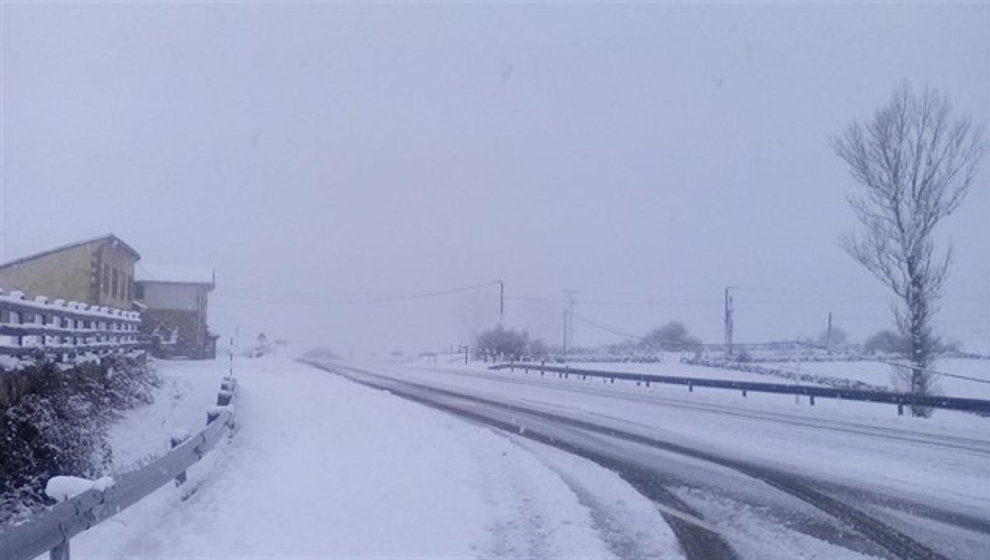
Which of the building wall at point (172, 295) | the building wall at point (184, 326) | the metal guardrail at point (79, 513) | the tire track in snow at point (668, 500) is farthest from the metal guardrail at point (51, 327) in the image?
the building wall at point (172, 295)

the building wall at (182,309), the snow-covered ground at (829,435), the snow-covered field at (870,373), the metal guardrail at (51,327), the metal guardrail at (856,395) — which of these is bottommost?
the snow-covered ground at (829,435)

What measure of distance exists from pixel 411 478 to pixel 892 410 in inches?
768

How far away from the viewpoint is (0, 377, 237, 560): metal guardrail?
5988 mm

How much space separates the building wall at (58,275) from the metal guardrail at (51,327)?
17.5 meters

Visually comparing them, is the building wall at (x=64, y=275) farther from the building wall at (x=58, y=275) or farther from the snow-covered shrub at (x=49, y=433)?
the snow-covered shrub at (x=49, y=433)

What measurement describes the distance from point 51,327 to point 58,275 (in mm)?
28642

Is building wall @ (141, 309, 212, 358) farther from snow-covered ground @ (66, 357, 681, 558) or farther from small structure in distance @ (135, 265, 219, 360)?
snow-covered ground @ (66, 357, 681, 558)

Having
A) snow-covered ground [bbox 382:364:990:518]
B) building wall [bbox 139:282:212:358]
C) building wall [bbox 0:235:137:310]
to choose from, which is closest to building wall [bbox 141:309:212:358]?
building wall [bbox 139:282:212:358]

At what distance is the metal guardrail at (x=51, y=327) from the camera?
14.3 metres

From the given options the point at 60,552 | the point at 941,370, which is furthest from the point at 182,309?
the point at 60,552

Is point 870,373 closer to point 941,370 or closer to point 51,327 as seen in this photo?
point 941,370

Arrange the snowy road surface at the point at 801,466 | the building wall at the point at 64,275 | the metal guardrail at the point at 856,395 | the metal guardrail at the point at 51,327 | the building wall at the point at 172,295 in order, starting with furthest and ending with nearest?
the building wall at the point at 172,295 < the building wall at the point at 64,275 < the metal guardrail at the point at 856,395 < the metal guardrail at the point at 51,327 < the snowy road surface at the point at 801,466

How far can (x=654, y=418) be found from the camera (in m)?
19.8

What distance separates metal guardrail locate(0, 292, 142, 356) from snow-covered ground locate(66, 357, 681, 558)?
272 centimetres
